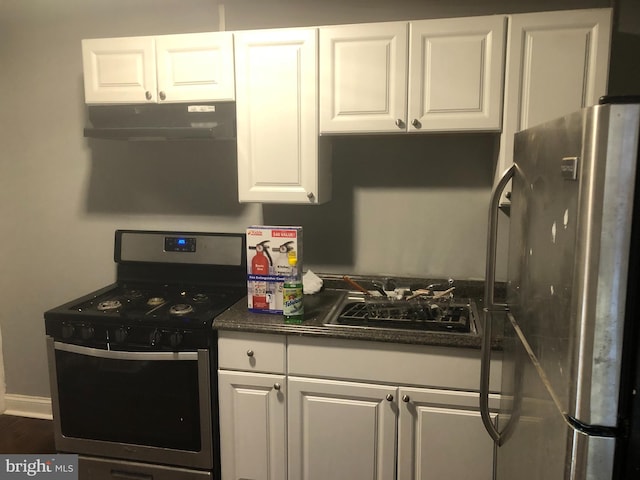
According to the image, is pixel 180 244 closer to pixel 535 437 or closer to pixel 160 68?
pixel 160 68

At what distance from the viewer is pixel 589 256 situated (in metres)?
0.85

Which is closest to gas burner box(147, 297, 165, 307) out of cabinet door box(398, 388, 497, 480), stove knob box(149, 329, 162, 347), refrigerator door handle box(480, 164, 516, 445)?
stove knob box(149, 329, 162, 347)

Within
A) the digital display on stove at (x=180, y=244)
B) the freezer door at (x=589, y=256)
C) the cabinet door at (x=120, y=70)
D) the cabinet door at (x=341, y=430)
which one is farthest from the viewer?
the digital display on stove at (x=180, y=244)

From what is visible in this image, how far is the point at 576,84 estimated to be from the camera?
1.95 meters

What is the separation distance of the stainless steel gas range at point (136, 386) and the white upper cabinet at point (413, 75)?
3.46 feet

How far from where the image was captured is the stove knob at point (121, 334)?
7.11 feet

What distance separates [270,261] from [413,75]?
37.2 inches

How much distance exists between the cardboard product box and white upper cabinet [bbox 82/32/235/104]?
611 mm

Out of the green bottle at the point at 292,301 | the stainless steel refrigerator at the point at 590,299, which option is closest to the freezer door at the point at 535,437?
the stainless steel refrigerator at the point at 590,299

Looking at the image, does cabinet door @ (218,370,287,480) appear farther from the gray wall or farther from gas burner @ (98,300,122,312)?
the gray wall

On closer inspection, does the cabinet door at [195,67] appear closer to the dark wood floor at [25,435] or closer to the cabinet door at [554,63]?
the cabinet door at [554,63]

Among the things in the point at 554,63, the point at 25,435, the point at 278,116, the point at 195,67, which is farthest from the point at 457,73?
the point at 25,435

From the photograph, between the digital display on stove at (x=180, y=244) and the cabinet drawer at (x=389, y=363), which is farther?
the digital display on stove at (x=180, y=244)

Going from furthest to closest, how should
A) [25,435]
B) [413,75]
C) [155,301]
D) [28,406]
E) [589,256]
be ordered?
[28,406], [25,435], [155,301], [413,75], [589,256]
